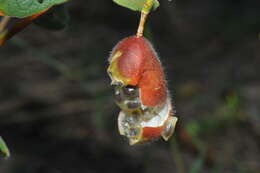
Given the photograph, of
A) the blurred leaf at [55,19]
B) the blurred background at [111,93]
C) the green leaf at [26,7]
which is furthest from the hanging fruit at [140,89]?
the blurred background at [111,93]

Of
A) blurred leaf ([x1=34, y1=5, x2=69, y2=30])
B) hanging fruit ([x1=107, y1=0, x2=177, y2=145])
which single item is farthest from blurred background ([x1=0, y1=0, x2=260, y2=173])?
hanging fruit ([x1=107, y1=0, x2=177, y2=145])

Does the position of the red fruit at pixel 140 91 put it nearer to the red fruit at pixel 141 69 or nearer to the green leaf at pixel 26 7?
the red fruit at pixel 141 69

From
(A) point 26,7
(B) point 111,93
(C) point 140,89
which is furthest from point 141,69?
(B) point 111,93

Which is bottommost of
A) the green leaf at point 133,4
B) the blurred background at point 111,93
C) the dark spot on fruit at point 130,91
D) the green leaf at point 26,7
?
the blurred background at point 111,93

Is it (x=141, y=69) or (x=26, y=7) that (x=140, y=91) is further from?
(x=26, y=7)

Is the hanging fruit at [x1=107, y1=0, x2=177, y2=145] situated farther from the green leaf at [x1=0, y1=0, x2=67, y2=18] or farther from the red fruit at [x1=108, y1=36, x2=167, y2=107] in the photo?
the green leaf at [x1=0, y1=0, x2=67, y2=18]

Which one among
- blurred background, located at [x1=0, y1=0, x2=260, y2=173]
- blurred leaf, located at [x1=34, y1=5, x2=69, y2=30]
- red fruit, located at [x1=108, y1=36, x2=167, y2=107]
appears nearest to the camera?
red fruit, located at [x1=108, y1=36, x2=167, y2=107]
